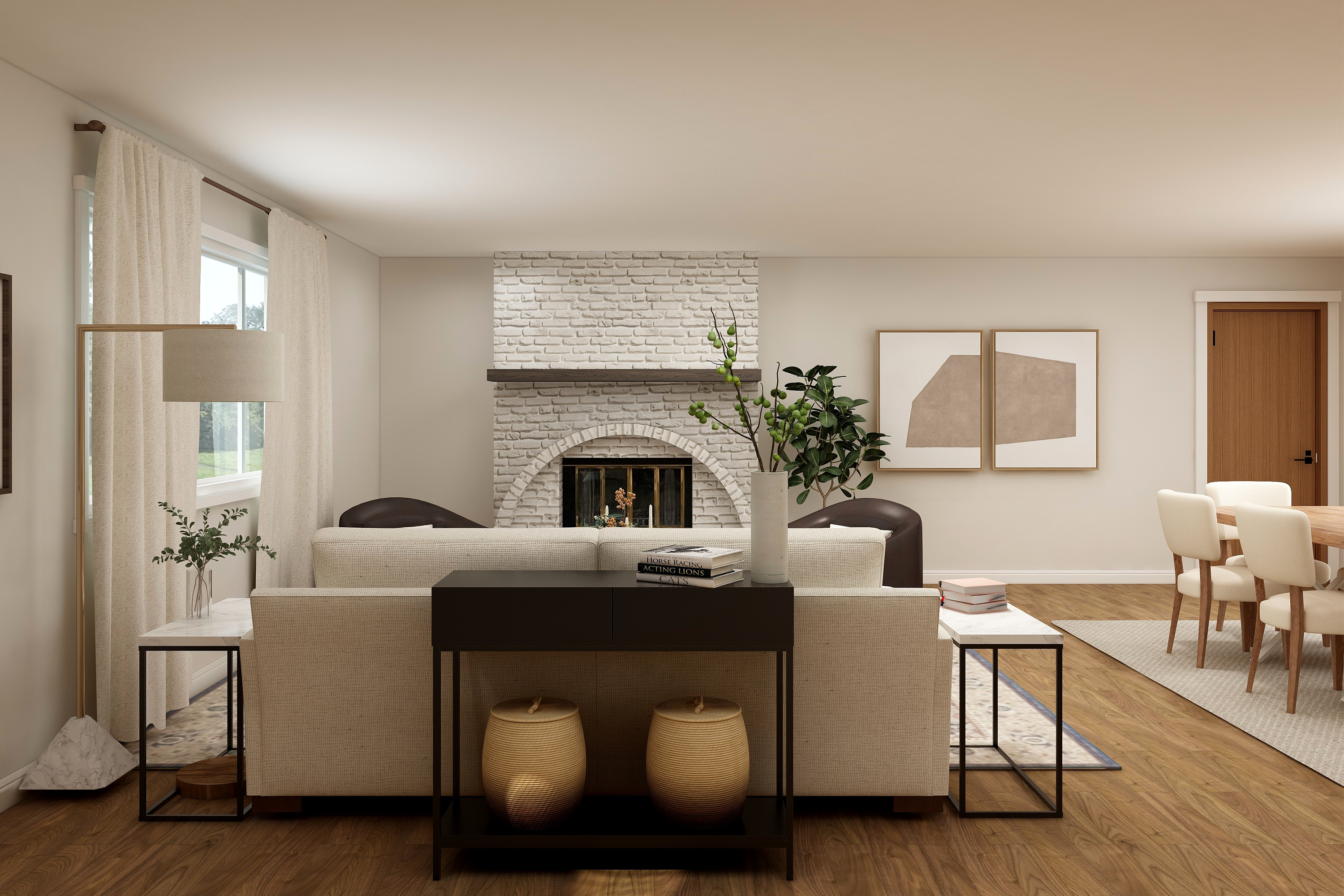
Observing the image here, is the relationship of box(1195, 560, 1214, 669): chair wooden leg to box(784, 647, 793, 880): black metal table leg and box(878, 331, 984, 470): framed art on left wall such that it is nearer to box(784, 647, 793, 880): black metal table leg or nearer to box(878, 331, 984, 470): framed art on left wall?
box(878, 331, 984, 470): framed art on left wall

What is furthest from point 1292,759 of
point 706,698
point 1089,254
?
point 1089,254

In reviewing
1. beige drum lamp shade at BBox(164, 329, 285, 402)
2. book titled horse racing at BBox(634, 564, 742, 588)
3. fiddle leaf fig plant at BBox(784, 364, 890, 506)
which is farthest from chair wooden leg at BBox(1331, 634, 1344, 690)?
beige drum lamp shade at BBox(164, 329, 285, 402)

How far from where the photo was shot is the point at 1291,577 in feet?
12.1

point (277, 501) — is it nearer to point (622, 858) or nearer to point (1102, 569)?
point (622, 858)

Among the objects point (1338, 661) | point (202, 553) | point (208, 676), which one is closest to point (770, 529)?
point (202, 553)

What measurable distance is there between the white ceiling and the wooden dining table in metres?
1.69

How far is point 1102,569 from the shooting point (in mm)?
6887

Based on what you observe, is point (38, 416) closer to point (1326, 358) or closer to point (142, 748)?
point (142, 748)

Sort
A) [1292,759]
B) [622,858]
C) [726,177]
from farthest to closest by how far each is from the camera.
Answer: [726,177]
[1292,759]
[622,858]

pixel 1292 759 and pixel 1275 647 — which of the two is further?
pixel 1275 647

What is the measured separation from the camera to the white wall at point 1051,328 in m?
6.81

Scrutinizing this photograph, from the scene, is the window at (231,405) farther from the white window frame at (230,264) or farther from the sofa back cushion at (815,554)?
the sofa back cushion at (815,554)

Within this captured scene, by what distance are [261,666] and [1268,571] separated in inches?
153

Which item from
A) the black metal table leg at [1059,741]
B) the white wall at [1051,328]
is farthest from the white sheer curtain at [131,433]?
the white wall at [1051,328]
